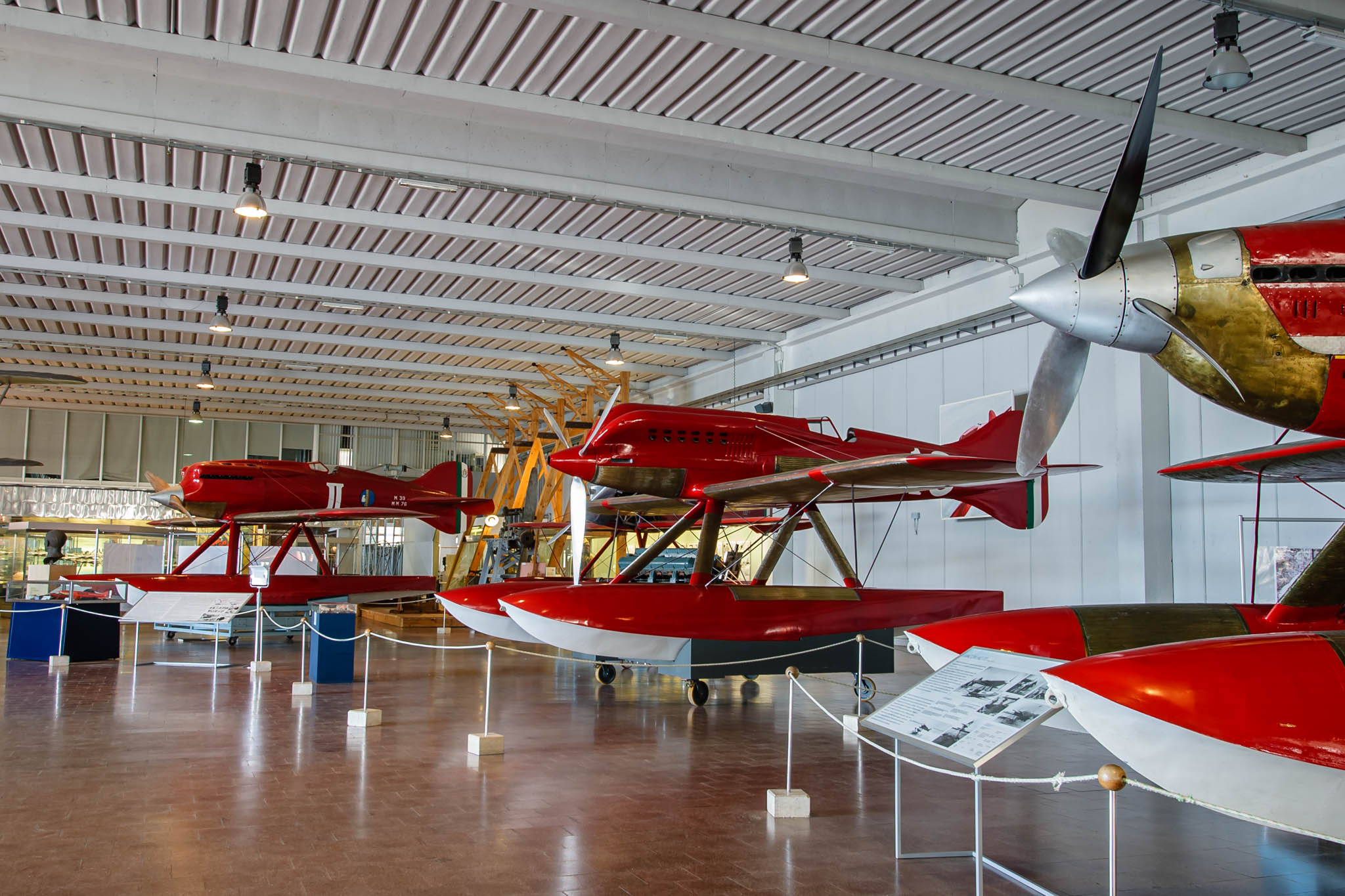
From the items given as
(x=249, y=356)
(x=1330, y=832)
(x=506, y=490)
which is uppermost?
(x=249, y=356)

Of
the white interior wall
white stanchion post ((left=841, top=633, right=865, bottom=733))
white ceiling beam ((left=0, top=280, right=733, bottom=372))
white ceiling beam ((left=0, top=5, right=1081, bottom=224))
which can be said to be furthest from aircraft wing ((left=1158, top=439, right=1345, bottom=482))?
white ceiling beam ((left=0, top=280, right=733, bottom=372))

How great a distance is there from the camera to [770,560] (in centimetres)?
1066

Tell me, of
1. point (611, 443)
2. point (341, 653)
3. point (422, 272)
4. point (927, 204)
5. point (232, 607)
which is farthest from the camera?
point (422, 272)

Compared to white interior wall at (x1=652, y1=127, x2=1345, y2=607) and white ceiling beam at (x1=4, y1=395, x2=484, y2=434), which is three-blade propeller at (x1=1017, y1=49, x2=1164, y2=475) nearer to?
white interior wall at (x1=652, y1=127, x2=1345, y2=607)

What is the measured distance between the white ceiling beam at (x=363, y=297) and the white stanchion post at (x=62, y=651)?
5.20 m

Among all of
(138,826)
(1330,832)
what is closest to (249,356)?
(138,826)

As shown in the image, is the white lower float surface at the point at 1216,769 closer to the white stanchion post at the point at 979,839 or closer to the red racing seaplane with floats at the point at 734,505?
the white stanchion post at the point at 979,839

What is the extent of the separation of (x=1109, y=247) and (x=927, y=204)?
919 centimetres

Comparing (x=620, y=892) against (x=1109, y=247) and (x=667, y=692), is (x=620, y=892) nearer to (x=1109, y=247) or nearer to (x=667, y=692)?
(x=1109, y=247)

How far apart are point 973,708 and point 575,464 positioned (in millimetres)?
6717

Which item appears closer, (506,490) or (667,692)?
(667,692)

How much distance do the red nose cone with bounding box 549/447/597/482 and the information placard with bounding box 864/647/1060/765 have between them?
595 centimetres

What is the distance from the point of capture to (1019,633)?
632cm

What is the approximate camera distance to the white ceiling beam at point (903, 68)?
24.5 feet
